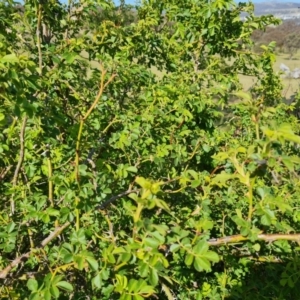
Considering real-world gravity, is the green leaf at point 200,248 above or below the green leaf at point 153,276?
above

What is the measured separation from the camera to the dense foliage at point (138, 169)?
4.01ft

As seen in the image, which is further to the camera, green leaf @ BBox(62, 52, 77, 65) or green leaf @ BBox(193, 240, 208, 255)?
green leaf @ BBox(62, 52, 77, 65)

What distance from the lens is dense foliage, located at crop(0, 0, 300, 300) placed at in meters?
1.22

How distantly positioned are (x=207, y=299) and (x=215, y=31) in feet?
6.56

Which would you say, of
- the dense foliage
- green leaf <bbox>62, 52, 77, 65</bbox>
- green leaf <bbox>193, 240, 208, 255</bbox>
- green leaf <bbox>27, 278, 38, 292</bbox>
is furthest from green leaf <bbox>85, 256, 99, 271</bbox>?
green leaf <bbox>62, 52, 77, 65</bbox>

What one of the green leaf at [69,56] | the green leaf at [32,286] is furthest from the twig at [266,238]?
the green leaf at [69,56]

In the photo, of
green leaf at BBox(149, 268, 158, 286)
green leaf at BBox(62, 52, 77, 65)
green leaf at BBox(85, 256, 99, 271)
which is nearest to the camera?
green leaf at BBox(149, 268, 158, 286)

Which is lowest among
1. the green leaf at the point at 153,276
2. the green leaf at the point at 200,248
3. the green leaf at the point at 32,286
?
the green leaf at the point at 32,286

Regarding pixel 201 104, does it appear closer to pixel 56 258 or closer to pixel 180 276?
pixel 180 276

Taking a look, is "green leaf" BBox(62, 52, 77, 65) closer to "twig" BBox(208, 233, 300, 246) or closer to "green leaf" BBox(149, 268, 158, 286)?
"twig" BBox(208, 233, 300, 246)

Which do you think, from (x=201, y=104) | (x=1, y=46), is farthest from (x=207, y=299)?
(x=1, y=46)

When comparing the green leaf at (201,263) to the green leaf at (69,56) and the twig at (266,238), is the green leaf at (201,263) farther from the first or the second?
the green leaf at (69,56)

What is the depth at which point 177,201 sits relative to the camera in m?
2.72

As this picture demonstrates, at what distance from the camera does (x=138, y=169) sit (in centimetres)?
257
